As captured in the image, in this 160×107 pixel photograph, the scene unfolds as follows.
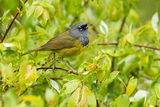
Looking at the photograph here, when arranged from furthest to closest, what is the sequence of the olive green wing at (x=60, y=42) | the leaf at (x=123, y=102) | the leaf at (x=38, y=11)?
the olive green wing at (x=60, y=42)
the leaf at (x=38, y=11)
the leaf at (x=123, y=102)

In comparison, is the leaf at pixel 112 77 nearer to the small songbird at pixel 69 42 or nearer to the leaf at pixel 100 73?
the leaf at pixel 100 73

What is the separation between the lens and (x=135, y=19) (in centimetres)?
506

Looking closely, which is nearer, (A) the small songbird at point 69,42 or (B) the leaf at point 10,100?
(B) the leaf at point 10,100

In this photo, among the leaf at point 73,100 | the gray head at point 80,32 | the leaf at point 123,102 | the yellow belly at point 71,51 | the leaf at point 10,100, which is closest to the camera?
the leaf at point 10,100

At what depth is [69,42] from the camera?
13.7ft

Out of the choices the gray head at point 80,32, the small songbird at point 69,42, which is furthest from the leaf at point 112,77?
the gray head at point 80,32

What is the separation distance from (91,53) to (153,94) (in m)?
1.14

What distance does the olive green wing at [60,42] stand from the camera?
3.91 metres

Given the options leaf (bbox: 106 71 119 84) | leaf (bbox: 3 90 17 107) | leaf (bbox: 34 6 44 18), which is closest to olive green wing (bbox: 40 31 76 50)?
leaf (bbox: 34 6 44 18)

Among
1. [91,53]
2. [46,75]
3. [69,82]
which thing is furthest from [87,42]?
[69,82]

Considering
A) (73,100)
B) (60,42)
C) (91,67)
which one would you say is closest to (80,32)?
(60,42)

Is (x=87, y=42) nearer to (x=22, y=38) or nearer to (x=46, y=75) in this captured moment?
(x=22, y=38)

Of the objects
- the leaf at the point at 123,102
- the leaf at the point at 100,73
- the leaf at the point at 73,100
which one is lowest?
the leaf at the point at 123,102

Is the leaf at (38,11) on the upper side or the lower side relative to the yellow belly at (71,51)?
upper
